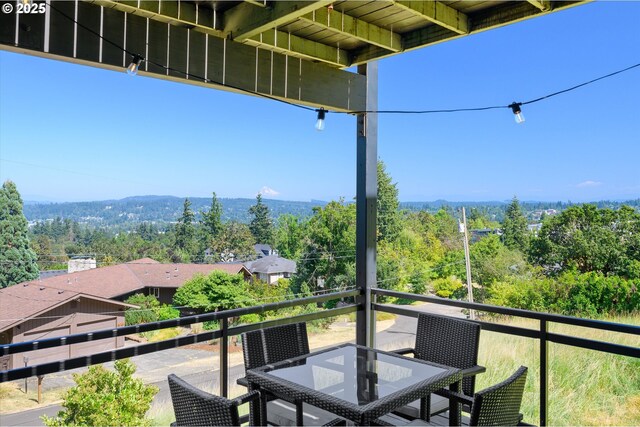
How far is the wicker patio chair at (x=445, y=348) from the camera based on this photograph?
257cm

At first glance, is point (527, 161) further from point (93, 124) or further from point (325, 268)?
point (93, 124)

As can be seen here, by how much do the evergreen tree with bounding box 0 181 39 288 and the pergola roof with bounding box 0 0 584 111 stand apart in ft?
13.5

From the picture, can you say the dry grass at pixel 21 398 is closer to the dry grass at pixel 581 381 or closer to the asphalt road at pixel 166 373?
the asphalt road at pixel 166 373

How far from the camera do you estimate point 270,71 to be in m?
3.63

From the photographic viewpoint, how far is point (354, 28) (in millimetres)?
3363

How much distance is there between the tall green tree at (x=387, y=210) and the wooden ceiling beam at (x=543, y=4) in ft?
28.0

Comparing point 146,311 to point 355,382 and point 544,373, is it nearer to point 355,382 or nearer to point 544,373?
point 355,382

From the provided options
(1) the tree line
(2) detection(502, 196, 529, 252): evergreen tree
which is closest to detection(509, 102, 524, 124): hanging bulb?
(1) the tree line

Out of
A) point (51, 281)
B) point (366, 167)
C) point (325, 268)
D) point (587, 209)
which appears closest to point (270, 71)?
point (366, 167)

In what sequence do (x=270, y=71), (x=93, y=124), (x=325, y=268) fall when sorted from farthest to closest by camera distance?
(x=93, y=124)
(x=325, y=268)
(x=270, y=71)

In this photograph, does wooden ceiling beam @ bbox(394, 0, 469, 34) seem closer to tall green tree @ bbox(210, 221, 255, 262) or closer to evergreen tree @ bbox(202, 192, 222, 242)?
evergreen tree @ bbox(202, 192, 222, 242)

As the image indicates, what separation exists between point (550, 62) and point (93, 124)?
1689cm

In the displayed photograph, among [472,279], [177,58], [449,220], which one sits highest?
[177,58]

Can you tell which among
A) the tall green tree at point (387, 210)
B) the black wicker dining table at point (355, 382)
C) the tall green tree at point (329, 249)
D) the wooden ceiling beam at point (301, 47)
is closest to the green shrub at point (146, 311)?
the tall green tree at point (329, 249)
